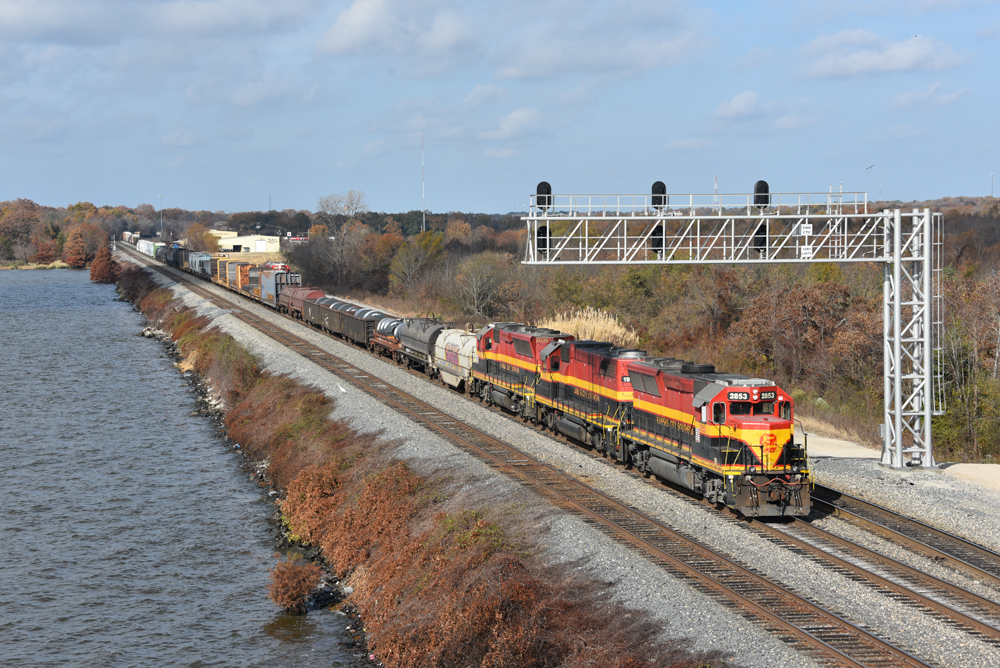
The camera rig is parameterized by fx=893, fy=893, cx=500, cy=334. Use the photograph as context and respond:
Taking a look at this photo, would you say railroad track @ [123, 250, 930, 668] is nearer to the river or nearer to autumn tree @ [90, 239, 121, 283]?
the river

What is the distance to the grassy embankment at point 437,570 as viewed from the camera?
620 inches

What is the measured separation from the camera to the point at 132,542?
88.5 ft

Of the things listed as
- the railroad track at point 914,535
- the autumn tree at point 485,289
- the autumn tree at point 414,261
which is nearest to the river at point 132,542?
the railroad track at point 914,535

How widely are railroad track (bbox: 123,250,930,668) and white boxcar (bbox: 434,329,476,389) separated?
6.85m

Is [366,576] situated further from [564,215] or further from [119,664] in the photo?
[564,215]

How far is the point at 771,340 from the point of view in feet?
157

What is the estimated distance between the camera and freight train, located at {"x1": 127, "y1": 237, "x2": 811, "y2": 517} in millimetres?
21547

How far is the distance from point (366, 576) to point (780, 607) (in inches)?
406

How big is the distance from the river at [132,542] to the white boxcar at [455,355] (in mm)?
10584

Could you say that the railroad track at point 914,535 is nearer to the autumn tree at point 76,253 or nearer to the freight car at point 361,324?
the freight car at point 361,324

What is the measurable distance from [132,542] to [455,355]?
17.5 metres

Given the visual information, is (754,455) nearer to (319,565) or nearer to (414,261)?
(319,565)

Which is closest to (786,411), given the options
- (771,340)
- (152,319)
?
(771,340)

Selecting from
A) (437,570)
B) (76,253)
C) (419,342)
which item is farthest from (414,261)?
(76,253)
